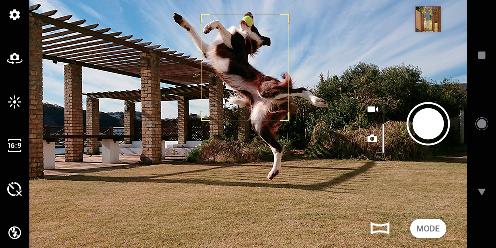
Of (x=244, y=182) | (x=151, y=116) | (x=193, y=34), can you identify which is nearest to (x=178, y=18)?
(x=193, y=34)

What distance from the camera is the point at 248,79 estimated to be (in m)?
1.78

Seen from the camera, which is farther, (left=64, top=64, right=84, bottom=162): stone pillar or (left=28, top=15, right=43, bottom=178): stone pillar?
(left=64, top=64, right=84, bottom=162): stone pillar

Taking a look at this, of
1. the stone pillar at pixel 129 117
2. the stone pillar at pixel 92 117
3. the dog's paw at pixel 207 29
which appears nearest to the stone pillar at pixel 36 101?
the dog's paw at pixel 207 29

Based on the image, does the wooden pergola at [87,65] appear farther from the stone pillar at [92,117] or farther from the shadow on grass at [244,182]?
the stone pillar at [92,117]

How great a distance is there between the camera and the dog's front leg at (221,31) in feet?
5.82

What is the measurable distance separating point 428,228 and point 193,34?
2119 millimetres

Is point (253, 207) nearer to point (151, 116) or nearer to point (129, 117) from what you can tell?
point (151, 116)

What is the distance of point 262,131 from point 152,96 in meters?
16.5

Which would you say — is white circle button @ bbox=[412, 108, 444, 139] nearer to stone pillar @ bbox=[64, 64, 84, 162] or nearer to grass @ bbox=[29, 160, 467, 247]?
grass @ bbox=[29, 160, 467, 247]

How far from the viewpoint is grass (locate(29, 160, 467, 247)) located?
14.7 ft

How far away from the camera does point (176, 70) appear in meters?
9.43
